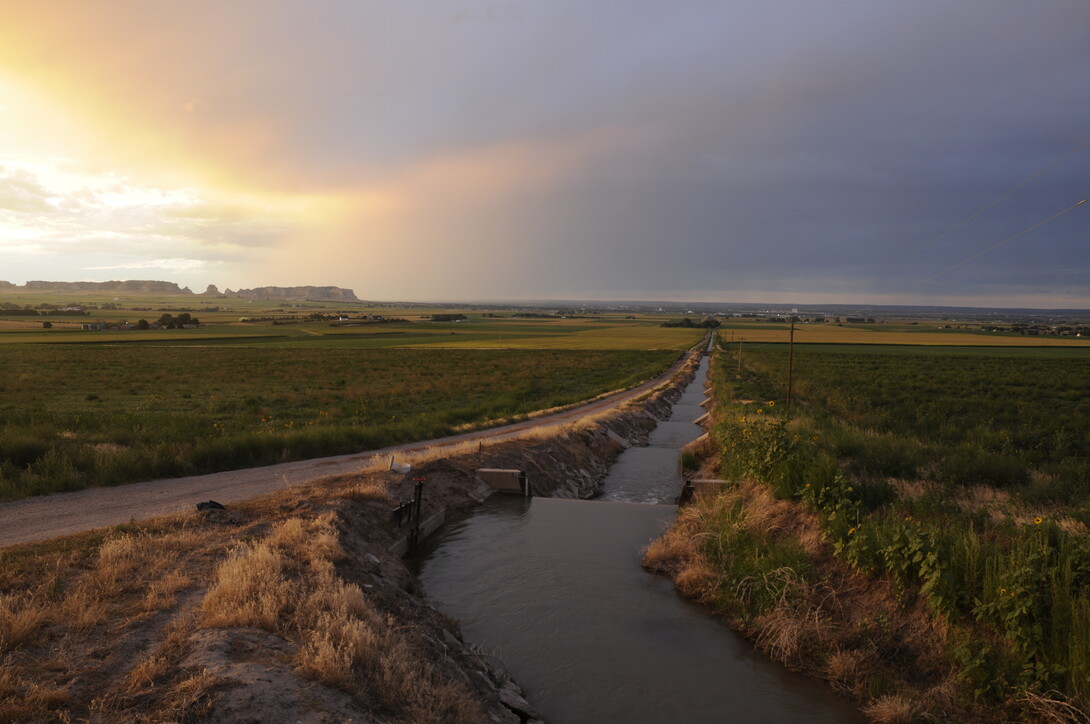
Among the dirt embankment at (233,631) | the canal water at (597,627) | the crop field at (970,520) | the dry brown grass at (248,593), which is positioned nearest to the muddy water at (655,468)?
the crop field at (970,520)

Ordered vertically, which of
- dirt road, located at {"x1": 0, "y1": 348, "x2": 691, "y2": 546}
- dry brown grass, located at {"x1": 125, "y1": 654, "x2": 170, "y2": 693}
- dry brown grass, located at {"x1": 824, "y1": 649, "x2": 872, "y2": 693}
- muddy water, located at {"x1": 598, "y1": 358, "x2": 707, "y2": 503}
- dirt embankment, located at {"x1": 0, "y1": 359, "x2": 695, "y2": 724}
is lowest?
muddy water, located at {"x1": 598, "y1": 358, "x2": 707, "y2": 503}

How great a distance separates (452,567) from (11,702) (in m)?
8.45

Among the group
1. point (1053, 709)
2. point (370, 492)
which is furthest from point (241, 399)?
point (1053, 709)

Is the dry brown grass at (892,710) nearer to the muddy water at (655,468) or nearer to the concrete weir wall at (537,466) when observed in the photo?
the concrete weir wall at (537,466)

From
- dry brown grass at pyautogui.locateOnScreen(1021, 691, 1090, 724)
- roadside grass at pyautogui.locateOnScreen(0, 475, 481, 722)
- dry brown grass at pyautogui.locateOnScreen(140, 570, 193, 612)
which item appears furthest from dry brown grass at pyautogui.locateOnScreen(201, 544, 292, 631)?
dry brown grass at pyautogui.locateOnScreen(1021, 691, 1090, 724)

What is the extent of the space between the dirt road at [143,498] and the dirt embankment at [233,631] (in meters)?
1.62

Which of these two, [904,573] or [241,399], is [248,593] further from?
[241,399]

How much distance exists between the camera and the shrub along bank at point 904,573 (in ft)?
24.6

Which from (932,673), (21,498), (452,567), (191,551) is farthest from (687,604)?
(21,498)

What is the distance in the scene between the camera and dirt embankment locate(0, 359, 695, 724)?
584 centimetres

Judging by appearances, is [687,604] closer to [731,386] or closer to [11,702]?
[11,702]

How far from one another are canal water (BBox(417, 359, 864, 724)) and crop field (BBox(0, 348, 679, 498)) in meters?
9.11

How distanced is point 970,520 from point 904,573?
2263 millimetres

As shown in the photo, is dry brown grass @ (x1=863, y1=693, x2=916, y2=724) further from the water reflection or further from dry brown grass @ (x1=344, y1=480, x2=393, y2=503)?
dry brown grass @ (x1=344, y1=480, x2=393, y2=503)
